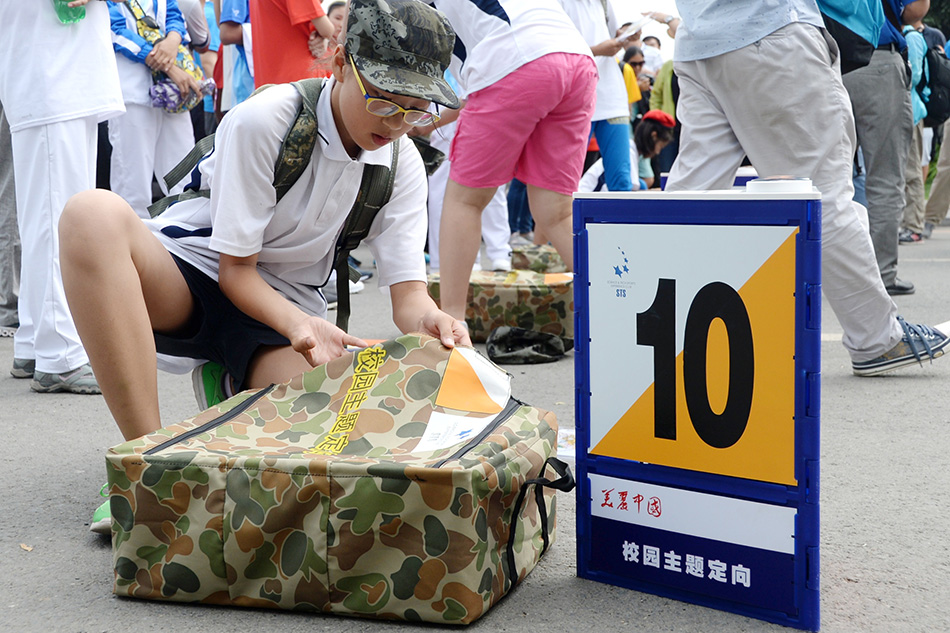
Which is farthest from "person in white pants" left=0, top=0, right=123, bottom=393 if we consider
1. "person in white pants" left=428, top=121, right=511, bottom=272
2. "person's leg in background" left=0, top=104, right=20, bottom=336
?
"person in white pants" left=428, top=121, right=511, bottom=272

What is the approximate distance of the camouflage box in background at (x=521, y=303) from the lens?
→ 3713 mm

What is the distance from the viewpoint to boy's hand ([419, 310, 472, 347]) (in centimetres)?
181

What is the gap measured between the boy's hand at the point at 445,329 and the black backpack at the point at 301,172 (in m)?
0.30

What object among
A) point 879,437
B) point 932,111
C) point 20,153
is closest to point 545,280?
point 879,437

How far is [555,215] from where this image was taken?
352 cm

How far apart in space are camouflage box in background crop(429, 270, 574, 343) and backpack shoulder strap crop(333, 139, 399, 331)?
155cm

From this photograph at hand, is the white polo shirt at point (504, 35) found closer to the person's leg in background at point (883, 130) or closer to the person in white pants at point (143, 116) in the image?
the person in white pants at point (143, 116)

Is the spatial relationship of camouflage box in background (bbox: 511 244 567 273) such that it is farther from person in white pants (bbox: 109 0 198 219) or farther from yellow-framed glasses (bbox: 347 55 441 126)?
yellow-framed glasses (bbox: 347 55 441 126)

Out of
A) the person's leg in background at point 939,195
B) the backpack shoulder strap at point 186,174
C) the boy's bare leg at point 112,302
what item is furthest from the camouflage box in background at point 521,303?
the person's leg in background at point 939,195

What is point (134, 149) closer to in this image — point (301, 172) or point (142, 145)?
point (142, 145)

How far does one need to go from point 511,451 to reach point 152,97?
10.1 feet

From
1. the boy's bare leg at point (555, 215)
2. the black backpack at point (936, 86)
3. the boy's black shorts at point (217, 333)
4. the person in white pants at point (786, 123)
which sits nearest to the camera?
the boy's black shorts at point (217, 333)

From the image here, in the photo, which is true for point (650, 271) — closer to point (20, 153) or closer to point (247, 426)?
point (247, 426)

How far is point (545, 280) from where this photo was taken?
3818 mm
